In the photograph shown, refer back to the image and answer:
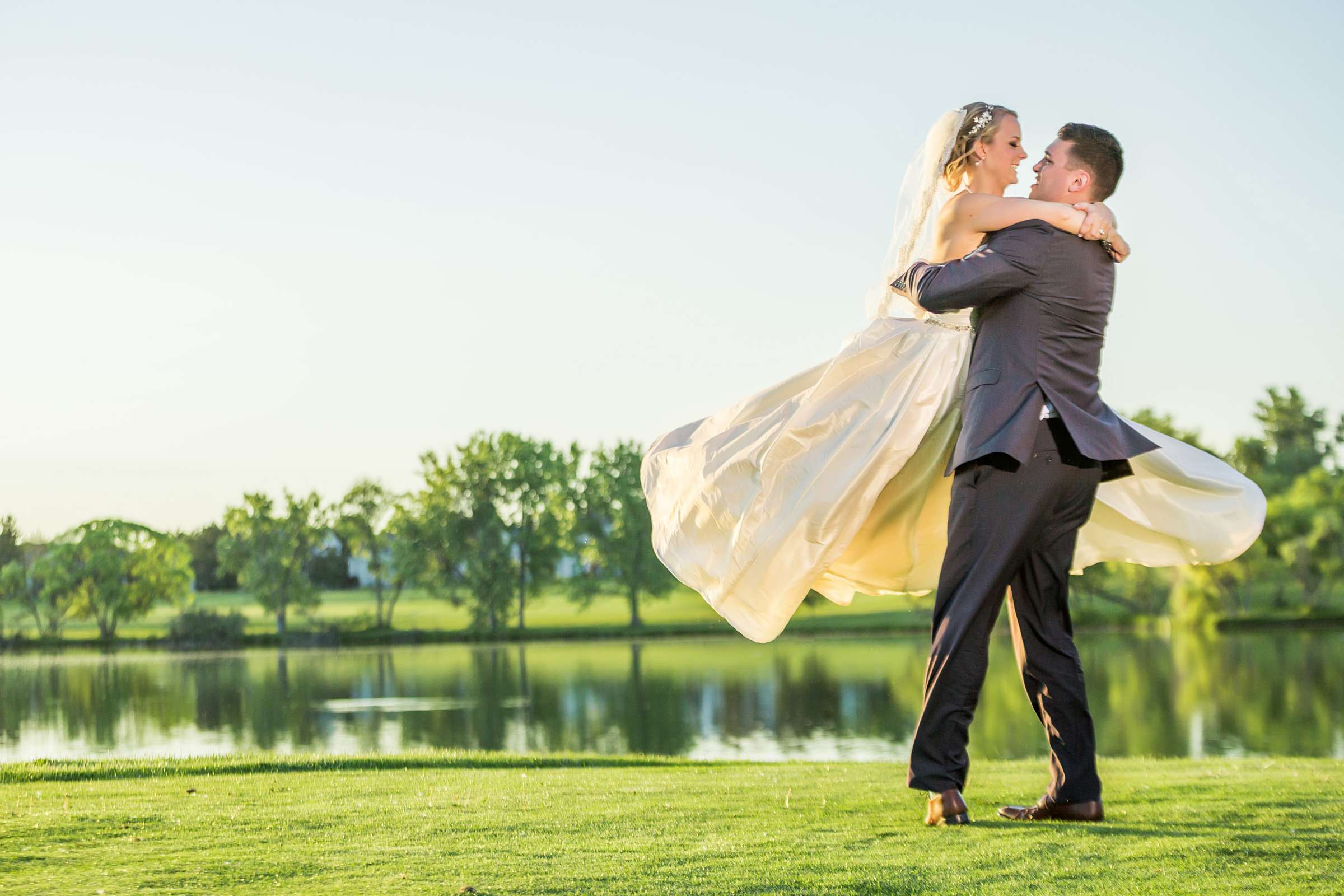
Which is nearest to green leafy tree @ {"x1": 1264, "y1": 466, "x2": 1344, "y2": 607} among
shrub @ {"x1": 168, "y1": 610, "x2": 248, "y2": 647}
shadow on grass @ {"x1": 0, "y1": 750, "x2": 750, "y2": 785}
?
shrub @ {"x1": 168, "y1": 610, "x2": 248, "y2": 647}

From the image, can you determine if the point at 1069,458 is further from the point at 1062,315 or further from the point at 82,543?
the point at 82,543

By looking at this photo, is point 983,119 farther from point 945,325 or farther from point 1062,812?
point 1062,812

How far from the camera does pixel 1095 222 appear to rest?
4.37m

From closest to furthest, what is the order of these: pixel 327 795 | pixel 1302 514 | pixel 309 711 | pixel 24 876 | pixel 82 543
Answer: pixel 24 876 < pixel 327 795 < pixel 309 711 < pixel 1302 514 < pixel 82 543

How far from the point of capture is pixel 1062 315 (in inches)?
174

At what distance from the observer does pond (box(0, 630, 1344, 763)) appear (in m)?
22.6

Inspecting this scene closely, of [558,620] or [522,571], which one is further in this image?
[558,620]

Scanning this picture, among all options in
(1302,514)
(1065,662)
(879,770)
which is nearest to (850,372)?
(1065,662)

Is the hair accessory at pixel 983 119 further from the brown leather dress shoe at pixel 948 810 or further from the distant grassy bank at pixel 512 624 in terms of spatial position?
the distant grassy bank at pixel 512 624

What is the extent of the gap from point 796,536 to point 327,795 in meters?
2.50

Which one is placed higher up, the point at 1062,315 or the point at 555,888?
the point at 1062,315

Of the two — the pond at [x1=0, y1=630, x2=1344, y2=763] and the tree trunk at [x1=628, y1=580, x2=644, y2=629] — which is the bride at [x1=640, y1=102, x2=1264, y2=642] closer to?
the pond at [x1=0, y1=630, x2=1344, y2=763]

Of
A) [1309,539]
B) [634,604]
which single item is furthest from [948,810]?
[634,604]

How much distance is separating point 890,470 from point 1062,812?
4.40ft
